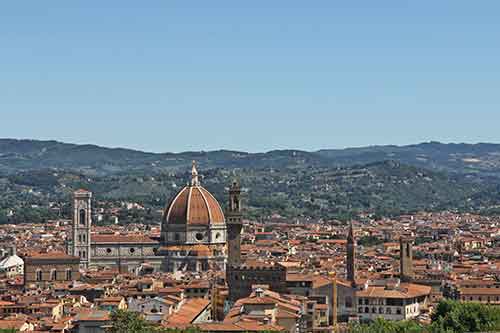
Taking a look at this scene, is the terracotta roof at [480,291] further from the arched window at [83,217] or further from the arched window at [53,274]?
the arched window at [83,217]

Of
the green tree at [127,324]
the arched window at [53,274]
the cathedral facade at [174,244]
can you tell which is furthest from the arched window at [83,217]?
the green tree at [127,324]

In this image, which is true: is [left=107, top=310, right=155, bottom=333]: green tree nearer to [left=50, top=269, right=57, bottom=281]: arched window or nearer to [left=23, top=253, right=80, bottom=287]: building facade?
[left=23, top=253, right=80, bottom=287]: building facade

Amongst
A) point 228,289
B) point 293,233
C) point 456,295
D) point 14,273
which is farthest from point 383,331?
point 293,233

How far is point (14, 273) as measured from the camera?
100 meters

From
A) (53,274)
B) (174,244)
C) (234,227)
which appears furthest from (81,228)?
(234,227)

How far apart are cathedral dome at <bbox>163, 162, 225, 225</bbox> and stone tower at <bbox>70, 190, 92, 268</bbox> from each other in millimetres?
6008

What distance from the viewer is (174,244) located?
92.1 m

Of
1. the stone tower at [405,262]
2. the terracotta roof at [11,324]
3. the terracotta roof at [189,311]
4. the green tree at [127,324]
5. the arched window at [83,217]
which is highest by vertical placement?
the arched window at [83,217]

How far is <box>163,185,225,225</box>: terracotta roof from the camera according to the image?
91.6 m

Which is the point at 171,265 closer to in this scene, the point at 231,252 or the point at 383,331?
the point at 231,252

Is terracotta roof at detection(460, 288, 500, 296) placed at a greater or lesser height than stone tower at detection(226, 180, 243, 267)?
lesser

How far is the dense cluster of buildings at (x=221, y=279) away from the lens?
56.4 m

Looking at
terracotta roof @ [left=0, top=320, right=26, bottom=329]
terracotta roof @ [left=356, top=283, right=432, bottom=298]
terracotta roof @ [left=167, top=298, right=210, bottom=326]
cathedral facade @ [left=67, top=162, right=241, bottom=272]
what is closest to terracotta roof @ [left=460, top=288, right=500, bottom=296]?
terracotta roof @ [left=356, top=283, right=432, bottom=298]

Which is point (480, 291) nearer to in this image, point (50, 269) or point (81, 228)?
point (50, 269)
